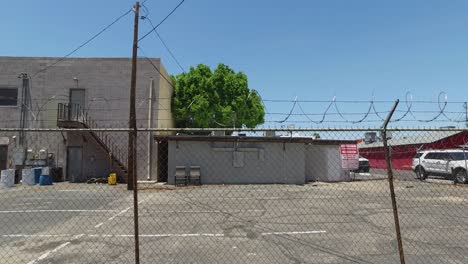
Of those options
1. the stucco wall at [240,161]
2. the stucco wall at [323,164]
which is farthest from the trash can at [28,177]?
the stucco wall at [323,164]

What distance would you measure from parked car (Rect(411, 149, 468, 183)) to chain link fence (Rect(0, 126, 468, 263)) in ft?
0.31

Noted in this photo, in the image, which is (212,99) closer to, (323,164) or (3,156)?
(323,164)

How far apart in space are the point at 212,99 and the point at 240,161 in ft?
45.2

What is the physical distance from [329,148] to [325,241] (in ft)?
78.3

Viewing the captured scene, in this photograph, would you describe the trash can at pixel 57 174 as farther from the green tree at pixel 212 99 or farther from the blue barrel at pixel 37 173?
the green tree at pixel 212 99

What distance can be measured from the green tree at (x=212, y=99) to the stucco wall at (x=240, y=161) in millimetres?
9460

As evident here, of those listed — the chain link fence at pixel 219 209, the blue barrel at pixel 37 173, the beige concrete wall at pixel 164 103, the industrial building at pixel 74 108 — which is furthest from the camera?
the beige concrete wall at pixel 164 103

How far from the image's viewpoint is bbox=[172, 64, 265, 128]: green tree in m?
38.8

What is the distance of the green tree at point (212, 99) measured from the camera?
127 feet

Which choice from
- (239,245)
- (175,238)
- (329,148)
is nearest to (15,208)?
(175,238)

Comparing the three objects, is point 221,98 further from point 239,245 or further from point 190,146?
point 239,245

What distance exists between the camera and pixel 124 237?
30.1 feet

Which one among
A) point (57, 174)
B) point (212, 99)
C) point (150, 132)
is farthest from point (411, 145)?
point (57, 174)

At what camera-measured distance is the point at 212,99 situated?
40.7 meters
